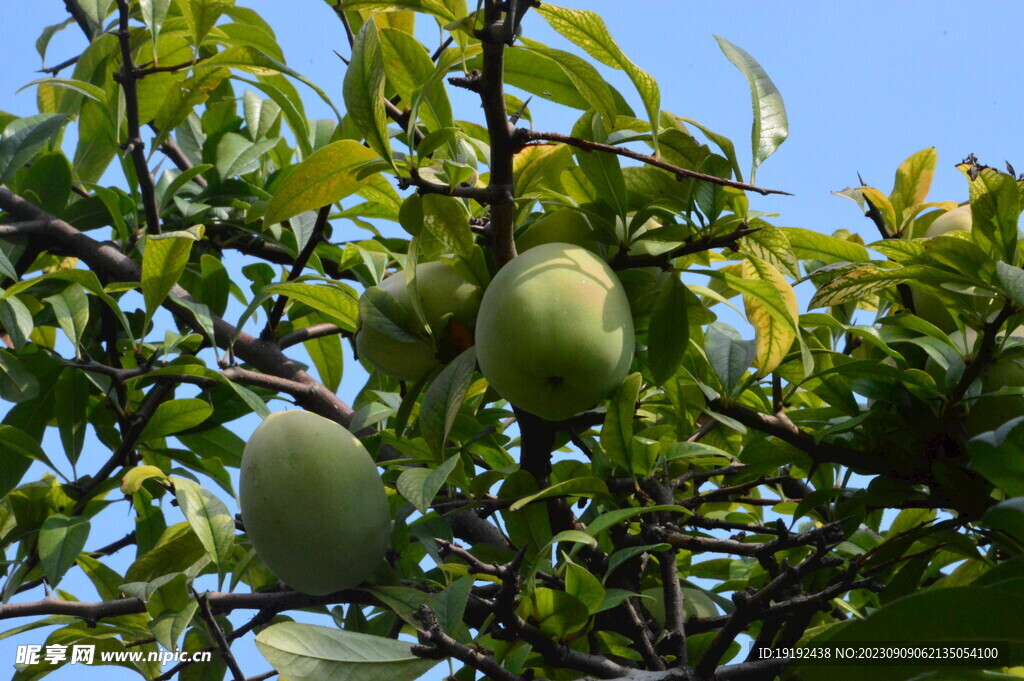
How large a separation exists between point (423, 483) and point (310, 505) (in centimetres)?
13

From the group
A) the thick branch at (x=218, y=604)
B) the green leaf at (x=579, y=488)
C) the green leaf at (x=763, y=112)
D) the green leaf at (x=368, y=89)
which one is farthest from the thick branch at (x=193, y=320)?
the green leaf at (x=763, y=112)

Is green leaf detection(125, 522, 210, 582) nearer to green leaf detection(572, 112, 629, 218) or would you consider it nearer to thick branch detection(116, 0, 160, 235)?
thick branch detection(116, 0, 160, 235)

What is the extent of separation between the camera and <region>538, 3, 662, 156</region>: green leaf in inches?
30.0

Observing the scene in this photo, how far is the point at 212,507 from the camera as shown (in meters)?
0.99

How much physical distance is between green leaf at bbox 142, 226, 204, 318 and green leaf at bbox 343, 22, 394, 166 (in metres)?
0.40

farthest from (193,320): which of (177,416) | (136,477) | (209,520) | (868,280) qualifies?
(868,280)

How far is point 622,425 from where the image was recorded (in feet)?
2.80

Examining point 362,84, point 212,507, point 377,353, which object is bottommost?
point 212,507

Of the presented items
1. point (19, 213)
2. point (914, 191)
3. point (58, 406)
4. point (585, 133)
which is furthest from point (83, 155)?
point (914, 191)

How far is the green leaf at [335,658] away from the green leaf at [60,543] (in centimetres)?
41

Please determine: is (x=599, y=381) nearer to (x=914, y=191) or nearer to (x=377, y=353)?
(x=377, y=353)

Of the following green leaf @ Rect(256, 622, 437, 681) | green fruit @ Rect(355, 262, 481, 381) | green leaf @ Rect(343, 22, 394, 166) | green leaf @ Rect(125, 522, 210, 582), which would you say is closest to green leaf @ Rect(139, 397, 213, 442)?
green leaf @ Rect(125, 522, 210, 582)

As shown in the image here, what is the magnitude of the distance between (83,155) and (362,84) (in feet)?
3.01

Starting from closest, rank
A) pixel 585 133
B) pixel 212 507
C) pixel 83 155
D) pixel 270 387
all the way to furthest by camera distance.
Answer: pixel 585 133 < pixel 212 507 < pixel 270 387 < pixel 83 155
